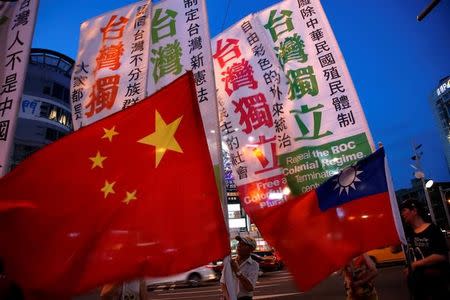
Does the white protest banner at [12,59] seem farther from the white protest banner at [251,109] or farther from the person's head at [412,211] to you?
the person's head at [412,211]

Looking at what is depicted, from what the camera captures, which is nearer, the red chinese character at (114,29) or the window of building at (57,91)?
the red chinese character at (114,29)

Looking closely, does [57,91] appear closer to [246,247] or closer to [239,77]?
[239,77]

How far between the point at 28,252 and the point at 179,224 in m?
1.29

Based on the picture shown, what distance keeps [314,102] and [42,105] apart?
4237 cm

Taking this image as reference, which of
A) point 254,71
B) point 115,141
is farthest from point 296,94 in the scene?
point 115,141

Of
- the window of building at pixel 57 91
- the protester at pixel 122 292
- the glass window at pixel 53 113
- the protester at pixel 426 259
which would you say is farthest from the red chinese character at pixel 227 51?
the window of building at pixel 57 91

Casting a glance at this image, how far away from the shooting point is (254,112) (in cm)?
601

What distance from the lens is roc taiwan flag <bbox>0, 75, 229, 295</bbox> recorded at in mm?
2961

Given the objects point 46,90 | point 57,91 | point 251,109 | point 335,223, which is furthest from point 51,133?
point 335,223

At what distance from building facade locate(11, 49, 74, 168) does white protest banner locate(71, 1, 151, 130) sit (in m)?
36.6

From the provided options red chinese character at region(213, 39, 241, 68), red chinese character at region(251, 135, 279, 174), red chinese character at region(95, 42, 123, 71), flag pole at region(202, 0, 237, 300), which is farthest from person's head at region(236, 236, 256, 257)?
red chinese character at region(95, 42, 123, 71)

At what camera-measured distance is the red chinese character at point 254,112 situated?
5.92 meters

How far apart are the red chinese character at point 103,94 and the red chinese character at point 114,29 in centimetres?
85

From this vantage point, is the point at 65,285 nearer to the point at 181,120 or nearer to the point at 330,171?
the point at 181,120
